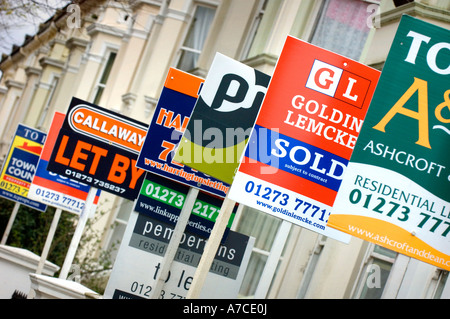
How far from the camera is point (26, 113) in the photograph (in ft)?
141

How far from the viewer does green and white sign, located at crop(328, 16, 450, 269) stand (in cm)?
739

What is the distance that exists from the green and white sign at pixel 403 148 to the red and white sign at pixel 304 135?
0.53 meters

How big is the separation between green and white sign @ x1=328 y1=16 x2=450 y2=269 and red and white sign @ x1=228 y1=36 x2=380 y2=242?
1.73ft

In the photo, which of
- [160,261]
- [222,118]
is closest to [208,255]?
[222,118]

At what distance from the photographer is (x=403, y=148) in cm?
741

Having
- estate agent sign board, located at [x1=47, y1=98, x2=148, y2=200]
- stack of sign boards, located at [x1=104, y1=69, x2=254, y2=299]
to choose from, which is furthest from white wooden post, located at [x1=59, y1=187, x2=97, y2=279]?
stack of sign boards, located at [x1=104, y1=69, x2=254, y2=299]

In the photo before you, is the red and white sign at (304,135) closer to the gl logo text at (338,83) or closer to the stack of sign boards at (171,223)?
the gl logo text at (338,83)

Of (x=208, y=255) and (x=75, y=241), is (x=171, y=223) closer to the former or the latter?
(x=75, y=241)

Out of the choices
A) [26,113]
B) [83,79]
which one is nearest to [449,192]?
[83,79]

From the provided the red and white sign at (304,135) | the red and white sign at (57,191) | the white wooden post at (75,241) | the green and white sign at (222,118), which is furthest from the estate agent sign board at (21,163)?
the red and white sign at (304,135)

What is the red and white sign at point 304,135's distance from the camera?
7.77m

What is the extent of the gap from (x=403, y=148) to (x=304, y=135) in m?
0.93

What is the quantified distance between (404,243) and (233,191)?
1512mm
